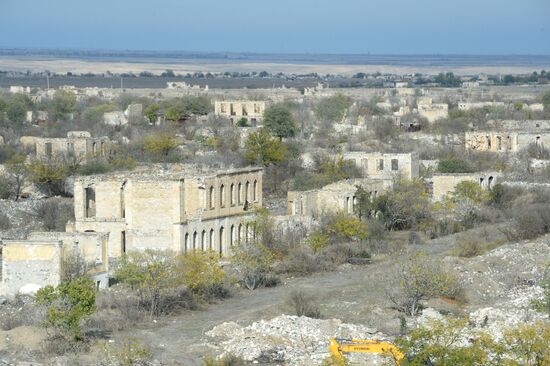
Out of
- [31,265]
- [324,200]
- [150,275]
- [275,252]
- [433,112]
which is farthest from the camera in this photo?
[433,112]

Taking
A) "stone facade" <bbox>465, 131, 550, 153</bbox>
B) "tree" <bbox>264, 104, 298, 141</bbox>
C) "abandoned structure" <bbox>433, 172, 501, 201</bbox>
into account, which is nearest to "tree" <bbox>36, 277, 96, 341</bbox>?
"abandoned structure" <bbox>433, 172, 501, 201</bbox>

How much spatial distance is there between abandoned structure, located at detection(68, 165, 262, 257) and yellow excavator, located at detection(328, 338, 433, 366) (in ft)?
35.0

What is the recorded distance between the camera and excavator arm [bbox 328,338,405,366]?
81.4ft

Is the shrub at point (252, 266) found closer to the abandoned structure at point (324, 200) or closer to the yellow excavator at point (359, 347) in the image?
the abandoned structure at point (324, 200)

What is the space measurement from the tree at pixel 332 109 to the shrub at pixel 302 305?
49.4 meters

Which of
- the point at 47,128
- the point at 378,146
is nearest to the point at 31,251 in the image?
the point at 378,146

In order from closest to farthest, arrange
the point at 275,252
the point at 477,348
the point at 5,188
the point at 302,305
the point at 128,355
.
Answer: the point at 477,348 → the point at 128,355 → the point at 302,305 → the point at 275,252 → the point at 5,188

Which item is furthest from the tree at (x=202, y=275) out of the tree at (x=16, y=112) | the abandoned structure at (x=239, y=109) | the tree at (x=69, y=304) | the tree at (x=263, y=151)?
the abandoned structure at (x=239, y=109)

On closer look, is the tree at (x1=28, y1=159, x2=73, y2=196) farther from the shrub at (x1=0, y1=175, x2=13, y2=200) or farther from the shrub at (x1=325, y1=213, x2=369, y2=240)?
the shrub at (x1=325, y1=213, x2=369, y2=240)

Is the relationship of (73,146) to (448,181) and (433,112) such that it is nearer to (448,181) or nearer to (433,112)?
(448,181)

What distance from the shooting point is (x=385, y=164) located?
52094mm

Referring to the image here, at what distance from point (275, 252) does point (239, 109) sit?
44.5 metres

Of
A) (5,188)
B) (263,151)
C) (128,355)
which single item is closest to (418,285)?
(128,355)

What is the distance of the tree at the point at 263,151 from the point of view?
54.2 metres
